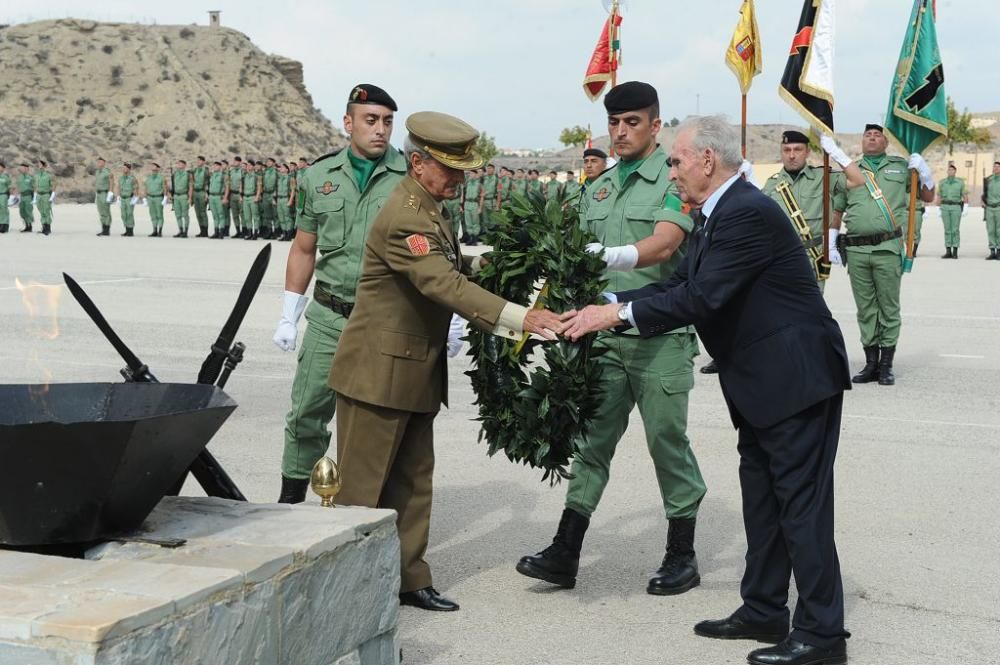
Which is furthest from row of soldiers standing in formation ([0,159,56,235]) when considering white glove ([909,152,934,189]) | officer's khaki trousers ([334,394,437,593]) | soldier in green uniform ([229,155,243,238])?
officer's khaki trousers ([334,394,437,593])

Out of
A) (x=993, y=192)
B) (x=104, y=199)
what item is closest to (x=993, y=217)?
(x=993, y=192)

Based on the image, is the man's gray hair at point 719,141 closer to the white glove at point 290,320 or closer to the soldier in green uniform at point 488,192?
the white glove at point 290,320

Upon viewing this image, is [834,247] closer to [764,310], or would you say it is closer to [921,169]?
[921,169]

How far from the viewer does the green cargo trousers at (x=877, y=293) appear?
1095 centimetres

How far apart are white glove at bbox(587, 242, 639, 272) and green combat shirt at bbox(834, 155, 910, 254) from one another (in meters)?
6.59

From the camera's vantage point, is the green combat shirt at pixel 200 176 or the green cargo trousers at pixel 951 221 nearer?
the green cargo trousers at pixel 951 221

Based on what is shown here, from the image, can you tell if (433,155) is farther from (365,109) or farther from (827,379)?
(827,379)

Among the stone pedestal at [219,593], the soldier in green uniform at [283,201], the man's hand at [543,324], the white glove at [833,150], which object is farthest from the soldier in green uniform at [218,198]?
the stone pedestal at [219,593]

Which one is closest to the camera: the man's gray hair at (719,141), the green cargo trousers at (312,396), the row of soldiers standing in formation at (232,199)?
the man's gray hair at (719,141)

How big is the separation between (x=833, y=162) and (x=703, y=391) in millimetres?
2765

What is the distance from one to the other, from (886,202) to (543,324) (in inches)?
296

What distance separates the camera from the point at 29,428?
10.8ft

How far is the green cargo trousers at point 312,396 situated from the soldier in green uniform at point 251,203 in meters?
28.8

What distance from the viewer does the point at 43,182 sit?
35031mm
